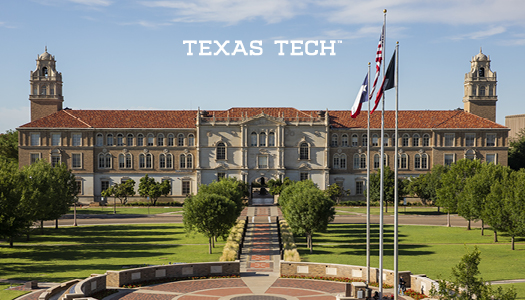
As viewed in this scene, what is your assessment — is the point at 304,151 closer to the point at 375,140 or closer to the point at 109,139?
the point at 375,140

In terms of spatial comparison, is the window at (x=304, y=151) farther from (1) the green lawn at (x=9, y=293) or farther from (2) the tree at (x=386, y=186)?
(1) the green lawn at (x=9, y=293)

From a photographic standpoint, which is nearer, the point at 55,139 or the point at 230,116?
the point at 55,139

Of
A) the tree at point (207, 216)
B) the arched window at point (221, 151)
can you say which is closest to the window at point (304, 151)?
the arched window at point (221, 151)

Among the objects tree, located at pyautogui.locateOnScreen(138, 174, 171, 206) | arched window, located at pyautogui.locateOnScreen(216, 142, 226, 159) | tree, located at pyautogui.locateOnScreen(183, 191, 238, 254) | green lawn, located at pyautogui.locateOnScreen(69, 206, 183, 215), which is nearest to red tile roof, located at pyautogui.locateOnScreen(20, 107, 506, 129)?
arched window, located at pyautogui.locateOnScreen(216, 142, 226, 159)

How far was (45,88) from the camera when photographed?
107 metres

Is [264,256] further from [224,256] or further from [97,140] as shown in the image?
[97,140]

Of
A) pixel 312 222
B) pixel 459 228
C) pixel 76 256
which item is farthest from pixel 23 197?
pixel 459 228

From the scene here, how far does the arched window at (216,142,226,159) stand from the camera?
101m

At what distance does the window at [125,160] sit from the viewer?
336 feet

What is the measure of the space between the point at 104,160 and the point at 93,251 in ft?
169

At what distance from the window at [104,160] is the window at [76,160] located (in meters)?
3.11

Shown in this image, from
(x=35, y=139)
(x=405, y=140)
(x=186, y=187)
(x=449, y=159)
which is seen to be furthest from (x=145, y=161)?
(x=449, y=159)

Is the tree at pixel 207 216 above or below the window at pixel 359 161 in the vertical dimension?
below

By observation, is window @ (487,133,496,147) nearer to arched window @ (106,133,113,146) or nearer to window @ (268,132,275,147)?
window @ (268,132,275,147)
